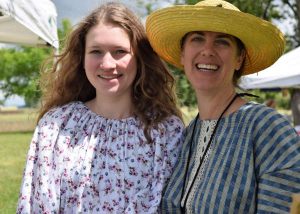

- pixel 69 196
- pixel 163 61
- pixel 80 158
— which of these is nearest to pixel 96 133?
pixel 80 158

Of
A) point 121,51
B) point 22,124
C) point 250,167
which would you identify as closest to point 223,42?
point 121,51

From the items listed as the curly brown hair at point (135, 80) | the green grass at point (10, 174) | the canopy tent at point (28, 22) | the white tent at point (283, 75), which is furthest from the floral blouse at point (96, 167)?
the white tent at point (283, 75)

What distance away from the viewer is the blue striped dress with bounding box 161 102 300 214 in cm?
188

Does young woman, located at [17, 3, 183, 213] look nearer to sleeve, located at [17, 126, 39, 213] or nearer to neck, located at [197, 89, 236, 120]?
sleeve, located at [17, 126, 39, 213]

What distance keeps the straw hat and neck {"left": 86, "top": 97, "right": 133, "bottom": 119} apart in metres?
0.33

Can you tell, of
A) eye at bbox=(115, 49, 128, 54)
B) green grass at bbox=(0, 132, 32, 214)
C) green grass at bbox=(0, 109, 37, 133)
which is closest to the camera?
eye at bbox=(115, 49, 128, 54)

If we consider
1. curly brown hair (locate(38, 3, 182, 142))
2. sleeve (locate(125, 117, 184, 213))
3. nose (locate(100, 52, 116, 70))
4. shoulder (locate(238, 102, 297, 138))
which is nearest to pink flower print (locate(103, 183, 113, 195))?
sleeve (locate(125, 117, 184, 213))

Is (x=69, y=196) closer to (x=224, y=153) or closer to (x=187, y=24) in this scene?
(x=224, y=153)

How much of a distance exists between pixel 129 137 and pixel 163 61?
59cm

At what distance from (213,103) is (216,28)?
334mm

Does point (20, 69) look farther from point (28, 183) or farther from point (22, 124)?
point (28, 183)

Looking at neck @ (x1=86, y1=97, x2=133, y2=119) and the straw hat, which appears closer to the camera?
the straw hat

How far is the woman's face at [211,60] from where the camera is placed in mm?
2193

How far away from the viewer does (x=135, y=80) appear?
2570 mm
